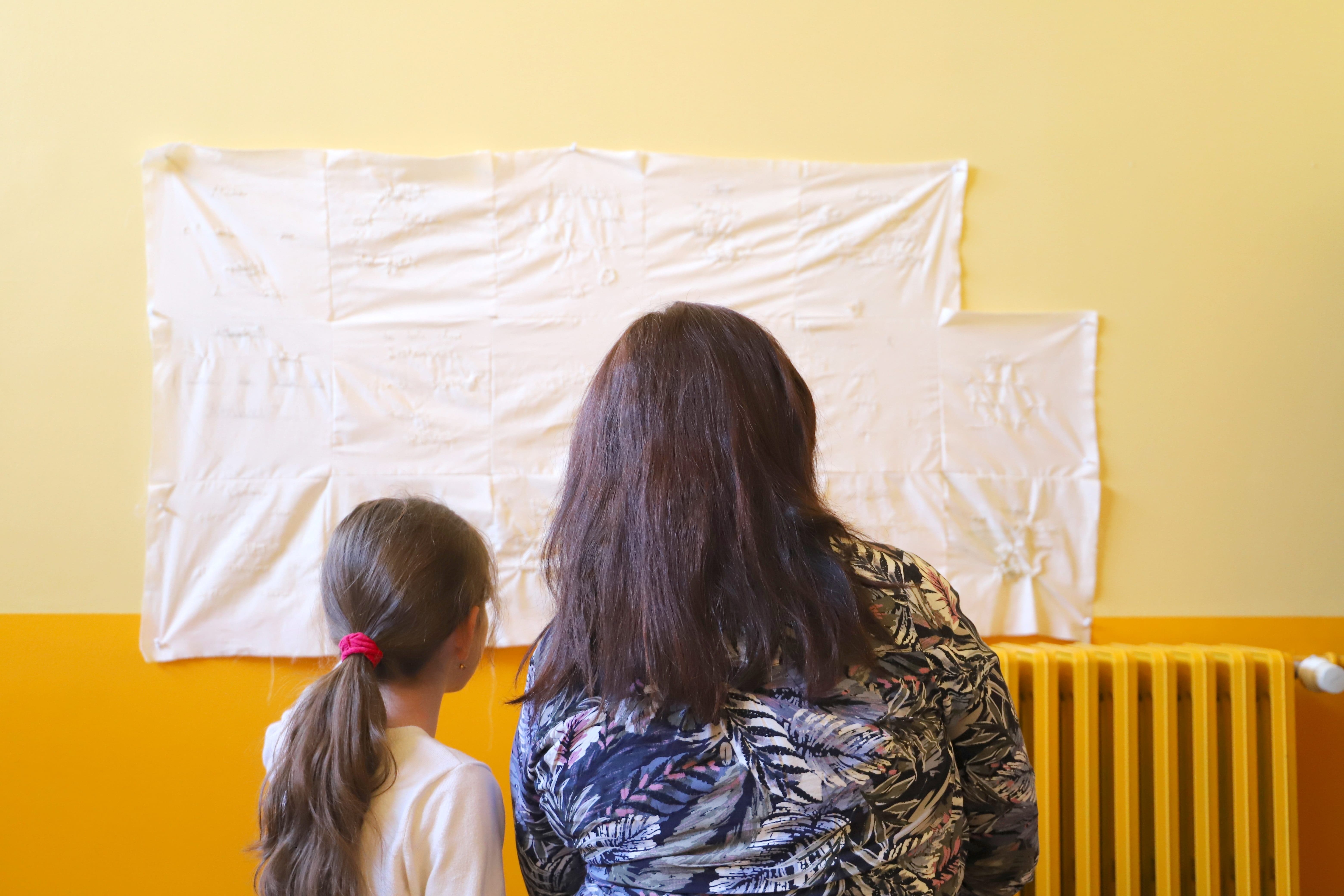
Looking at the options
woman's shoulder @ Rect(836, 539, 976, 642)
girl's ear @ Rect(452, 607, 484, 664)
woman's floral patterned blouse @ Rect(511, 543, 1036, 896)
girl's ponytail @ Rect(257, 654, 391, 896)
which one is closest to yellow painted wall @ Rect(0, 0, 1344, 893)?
girl's ear @ Rect(452, 607, 484, 664)

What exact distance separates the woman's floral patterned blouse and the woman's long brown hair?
2 centimetres

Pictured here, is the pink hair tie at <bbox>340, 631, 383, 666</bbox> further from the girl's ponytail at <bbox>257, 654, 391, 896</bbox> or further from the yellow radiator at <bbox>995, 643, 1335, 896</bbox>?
the yellow radiator at <bbox>995, 643, 1335, 896</bbox>

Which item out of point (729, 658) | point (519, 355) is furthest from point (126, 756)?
point (729, 658)

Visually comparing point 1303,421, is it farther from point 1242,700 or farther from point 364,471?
point 364,471

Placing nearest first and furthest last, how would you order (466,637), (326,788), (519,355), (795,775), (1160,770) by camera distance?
(795,775)
(326,788)
(466,637)
(1160,770)
(519,355)

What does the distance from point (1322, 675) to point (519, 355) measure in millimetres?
1672

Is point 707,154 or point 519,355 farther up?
point 707,154

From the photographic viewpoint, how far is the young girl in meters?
0.82

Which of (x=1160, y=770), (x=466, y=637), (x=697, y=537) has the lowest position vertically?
(x=1160, y=770)

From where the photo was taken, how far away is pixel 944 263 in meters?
1.82

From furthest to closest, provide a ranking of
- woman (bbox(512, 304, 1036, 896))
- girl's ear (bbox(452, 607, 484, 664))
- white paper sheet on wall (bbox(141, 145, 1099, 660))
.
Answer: white paper sheet on wall (bbox(141, 145, 1099, 660))
girl's ear (bbox(452, 607, 484, 664))
woman (bbox(512, 304, 1036, 896))

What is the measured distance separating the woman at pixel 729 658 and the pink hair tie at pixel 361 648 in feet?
0.76

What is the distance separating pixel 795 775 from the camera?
665 millimetres

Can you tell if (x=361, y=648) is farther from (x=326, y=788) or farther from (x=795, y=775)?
(x=795, y=775)
